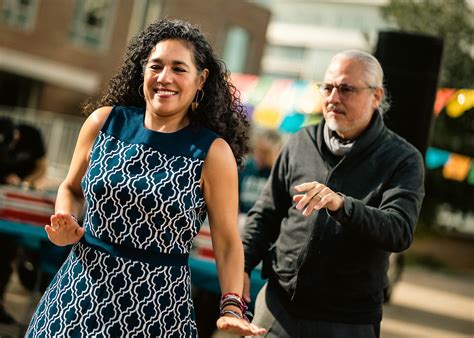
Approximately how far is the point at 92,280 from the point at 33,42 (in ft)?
86.2

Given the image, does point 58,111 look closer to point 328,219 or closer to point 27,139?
point 27,139

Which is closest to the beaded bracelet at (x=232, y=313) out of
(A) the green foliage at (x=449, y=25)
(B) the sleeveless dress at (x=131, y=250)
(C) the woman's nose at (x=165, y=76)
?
(B) the sleeveless dress at (x=131, y=250)

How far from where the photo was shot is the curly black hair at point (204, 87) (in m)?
3.27

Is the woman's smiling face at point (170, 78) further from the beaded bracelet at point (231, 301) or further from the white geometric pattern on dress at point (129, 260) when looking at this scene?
the beaded bracelet at point (231, 301)

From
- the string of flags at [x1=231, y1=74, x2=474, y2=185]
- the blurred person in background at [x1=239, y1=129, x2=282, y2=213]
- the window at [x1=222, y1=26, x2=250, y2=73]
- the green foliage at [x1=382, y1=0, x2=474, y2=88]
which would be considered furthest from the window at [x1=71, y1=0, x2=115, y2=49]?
the blurred person in background at [x1=239, y1=129, x2=282, y2=213]

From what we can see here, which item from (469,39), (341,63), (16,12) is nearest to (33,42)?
(16,12)

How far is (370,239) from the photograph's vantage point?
3.42m

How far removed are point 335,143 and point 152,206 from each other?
1009 mm

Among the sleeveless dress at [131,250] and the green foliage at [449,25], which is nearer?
the sleeveless dress at [131,250]

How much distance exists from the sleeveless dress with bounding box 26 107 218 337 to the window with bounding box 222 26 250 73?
29972 millimetres

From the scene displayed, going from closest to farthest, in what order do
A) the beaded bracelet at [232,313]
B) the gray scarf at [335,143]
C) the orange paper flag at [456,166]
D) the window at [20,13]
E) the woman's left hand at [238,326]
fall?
1. the woman's left hand at [238,326]
2. the beaded bracelet at [232,313]
3. the gray scarf at [335,143]
4. the orange paper flag at [456,166]
5. the window at [20,13]

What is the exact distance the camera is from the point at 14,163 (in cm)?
777

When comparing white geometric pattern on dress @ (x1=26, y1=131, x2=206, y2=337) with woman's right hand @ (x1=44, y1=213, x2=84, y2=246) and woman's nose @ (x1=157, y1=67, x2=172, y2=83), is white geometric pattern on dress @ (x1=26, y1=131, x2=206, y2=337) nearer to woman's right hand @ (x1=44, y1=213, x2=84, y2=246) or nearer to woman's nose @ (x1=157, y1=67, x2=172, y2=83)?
woman's right hand @ (x1=44, y1=213, x2=84, y2=246)

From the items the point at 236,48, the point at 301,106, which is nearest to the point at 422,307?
the point at 301,106
